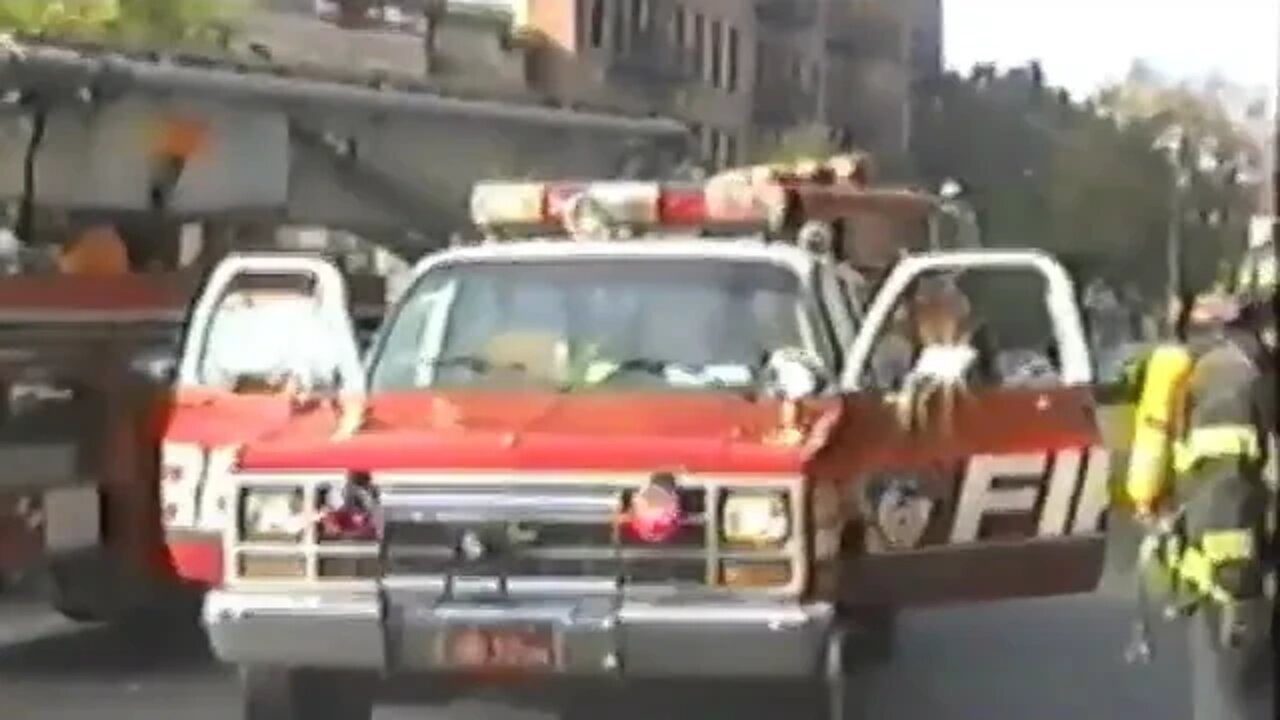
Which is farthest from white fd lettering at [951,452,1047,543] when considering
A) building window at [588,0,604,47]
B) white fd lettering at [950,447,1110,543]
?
building window at [588,0,604,47]

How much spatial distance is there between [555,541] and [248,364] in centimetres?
185

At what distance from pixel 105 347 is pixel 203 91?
1.32 m

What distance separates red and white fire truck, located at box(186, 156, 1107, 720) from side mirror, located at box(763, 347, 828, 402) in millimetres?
10

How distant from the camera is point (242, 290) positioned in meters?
9.63

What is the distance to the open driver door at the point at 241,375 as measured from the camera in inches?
347

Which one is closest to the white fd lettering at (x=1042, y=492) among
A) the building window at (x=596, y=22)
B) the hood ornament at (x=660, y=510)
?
the hood ornament at (x=660, y=510)

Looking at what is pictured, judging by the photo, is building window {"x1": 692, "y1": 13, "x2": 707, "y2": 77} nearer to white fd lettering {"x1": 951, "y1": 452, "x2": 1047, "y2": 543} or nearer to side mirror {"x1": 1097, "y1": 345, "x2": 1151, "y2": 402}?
side mirror {"x1": 1097, "y1": 345, "x2": 1151, "y2": 402}

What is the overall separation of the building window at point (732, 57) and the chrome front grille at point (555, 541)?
6349mm

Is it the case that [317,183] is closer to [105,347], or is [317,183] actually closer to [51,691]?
[105,347]

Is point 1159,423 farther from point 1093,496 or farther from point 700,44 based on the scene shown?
point 700,44

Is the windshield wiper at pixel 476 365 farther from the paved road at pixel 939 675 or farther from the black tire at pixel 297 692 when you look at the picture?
the paved road at pixel 939 675

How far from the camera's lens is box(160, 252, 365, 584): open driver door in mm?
8812

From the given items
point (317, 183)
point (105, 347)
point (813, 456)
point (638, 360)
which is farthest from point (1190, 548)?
point (317, 183)

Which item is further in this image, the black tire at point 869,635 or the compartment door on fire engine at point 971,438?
the compartment door on fire engine at point 971,438
